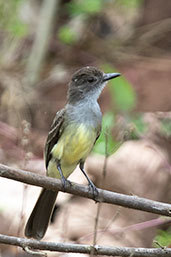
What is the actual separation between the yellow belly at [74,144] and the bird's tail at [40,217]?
0.32m

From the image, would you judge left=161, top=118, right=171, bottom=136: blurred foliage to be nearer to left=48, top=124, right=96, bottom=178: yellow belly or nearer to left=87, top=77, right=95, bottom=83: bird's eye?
left=87, top=77, right=95, bottom=83: bird's eye

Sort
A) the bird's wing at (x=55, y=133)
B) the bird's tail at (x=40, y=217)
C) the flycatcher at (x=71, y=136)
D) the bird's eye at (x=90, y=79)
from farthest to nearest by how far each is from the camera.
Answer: the bird's eye at (x=90, y=79), the bird's wing at (x=55, y=133), the flycatcher at (x=71, y=136), the bird's tail at (x=40, y=217)

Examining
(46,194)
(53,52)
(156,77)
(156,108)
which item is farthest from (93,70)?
(53,52)

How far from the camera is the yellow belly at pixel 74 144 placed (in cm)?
387

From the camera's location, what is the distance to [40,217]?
3756 millimetres

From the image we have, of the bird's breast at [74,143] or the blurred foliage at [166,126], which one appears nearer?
the bird's breast at [74,143]

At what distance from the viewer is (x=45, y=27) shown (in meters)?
7.85

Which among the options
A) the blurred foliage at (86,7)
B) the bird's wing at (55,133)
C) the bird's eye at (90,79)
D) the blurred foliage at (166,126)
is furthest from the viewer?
the blurred foliage at (86,7)

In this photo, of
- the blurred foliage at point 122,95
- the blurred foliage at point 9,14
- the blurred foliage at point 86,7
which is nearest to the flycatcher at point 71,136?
the blurred foliage at point 122,95

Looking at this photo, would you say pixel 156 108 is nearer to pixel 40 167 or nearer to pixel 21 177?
pixel 40 167

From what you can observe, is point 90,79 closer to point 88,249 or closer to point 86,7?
point 88,249

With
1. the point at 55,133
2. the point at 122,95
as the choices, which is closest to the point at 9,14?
the point at 122,95

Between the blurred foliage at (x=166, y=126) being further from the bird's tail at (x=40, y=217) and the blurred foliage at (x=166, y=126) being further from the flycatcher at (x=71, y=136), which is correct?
the bird's tail at (x=40, y=217)

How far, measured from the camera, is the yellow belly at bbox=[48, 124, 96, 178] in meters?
3.87
